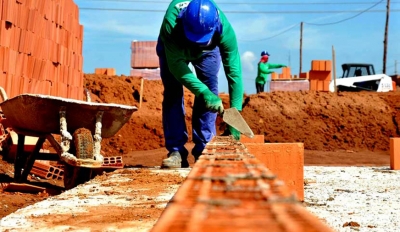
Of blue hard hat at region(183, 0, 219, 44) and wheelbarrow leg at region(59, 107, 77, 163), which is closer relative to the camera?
blue hard hat at region(183, 0, 219, 44)

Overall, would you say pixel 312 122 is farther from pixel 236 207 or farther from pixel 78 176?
pixel 236 207

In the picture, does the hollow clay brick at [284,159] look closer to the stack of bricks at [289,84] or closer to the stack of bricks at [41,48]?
the stack of bricks at [41,48]

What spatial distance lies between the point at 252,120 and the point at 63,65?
557 cm

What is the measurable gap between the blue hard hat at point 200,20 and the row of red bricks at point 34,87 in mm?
4059

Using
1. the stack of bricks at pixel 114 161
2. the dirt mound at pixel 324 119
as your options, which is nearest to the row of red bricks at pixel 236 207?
the stack of bricks at pixel 114 161

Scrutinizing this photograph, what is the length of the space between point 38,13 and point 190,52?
17.1 feet

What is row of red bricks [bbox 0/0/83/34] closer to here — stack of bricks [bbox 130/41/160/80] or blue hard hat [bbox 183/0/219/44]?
blue hard hat [bbox 183/0/219/44]

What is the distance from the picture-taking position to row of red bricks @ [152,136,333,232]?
801 mm

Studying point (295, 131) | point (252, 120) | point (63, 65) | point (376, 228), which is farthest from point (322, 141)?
point (376, 228)

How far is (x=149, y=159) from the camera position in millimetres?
10516

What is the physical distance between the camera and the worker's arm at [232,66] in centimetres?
468

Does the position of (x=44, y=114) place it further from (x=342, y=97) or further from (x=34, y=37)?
(x=342, y=97)

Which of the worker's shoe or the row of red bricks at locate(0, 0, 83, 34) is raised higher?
the row of red bricks at locate(0, 0, 83, 34)

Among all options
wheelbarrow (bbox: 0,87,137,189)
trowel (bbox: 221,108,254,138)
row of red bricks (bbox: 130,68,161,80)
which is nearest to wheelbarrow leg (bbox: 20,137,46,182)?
wheelbarrow (bbox: 0,87,137,189)
